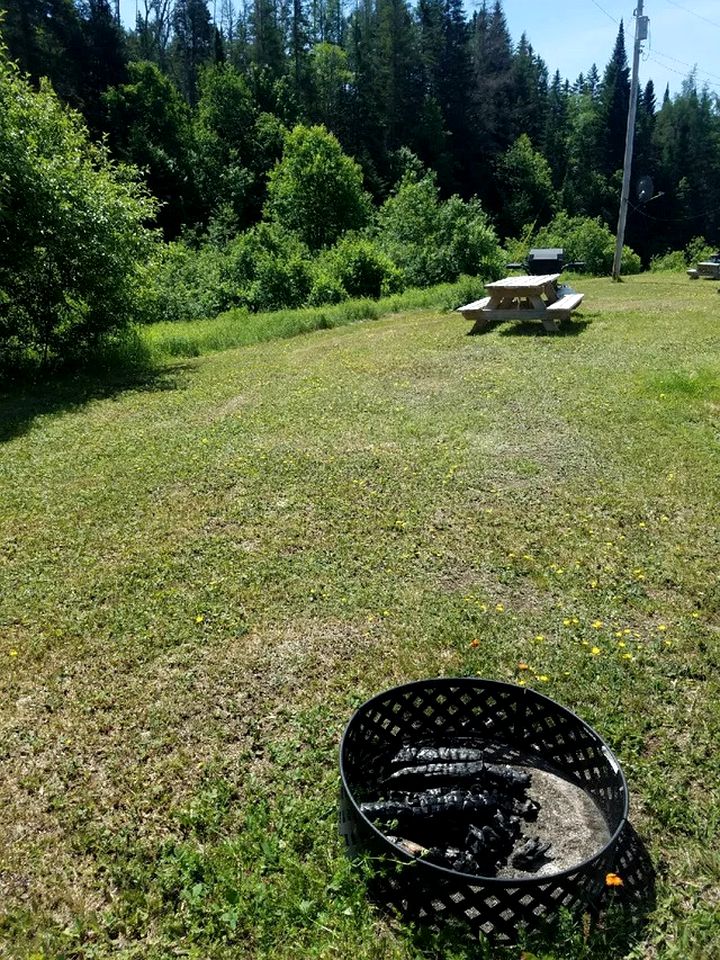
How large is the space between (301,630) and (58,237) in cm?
A: 782

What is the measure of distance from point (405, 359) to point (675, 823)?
331 inches

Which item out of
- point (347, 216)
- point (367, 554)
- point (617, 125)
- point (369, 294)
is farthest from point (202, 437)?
point (617, 125)

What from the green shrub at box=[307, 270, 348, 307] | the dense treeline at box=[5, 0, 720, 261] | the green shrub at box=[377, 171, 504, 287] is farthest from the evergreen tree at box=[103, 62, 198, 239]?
the green shrub at box=[307, 270, 348, 307]

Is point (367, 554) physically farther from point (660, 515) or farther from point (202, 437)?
point (202, 437)

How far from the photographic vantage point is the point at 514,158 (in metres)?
51.5

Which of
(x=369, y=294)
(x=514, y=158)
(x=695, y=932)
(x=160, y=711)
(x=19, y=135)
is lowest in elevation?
A: (x=695, y=932)

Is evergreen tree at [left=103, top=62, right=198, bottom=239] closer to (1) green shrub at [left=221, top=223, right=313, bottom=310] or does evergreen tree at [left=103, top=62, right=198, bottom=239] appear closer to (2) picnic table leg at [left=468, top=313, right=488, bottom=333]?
(1) green shrub at [left=221, top=223, right=313, bottom=310]

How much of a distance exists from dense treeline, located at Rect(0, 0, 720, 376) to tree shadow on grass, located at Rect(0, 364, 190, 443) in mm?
831

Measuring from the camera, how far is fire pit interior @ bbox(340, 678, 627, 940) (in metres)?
1.96

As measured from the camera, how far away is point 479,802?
2.26 m

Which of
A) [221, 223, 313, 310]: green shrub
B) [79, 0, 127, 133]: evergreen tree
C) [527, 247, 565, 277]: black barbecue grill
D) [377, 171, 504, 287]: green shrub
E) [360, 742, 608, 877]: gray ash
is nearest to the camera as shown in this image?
[360, 742, 608, 877]: gray ash

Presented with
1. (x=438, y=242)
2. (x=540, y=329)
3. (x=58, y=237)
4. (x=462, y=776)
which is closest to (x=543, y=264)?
(x=438, y=242)

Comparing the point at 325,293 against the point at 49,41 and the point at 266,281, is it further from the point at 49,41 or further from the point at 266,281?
the point at 49,41

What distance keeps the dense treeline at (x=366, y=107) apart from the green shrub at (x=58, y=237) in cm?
2362
